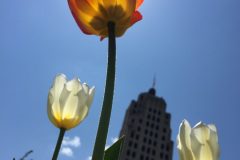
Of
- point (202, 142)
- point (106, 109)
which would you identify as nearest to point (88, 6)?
point (106, 109)

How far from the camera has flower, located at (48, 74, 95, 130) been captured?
0.90 meters

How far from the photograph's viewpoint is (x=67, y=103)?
0.95 metres

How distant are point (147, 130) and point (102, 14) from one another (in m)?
61.3

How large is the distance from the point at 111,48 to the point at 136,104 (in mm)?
62989

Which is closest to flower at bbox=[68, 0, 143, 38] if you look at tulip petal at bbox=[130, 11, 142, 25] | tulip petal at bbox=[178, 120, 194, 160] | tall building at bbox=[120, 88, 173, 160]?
tulip petal at bbox=[130, 11, 142, 25]

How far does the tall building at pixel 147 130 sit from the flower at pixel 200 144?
57160mm

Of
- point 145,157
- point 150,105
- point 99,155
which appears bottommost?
point 99,155

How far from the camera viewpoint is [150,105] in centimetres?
6281

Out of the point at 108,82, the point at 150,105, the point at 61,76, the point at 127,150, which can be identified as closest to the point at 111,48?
the point at 108,82

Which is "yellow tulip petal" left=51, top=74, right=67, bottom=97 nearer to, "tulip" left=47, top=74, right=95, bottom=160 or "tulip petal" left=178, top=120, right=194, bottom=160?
"tulip" left=47, top=74, right=95, bottom=160

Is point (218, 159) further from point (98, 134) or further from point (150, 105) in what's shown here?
point (150, 105)

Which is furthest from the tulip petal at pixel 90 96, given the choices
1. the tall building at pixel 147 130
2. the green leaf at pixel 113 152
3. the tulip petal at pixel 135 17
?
the tall building at pixel 147 130

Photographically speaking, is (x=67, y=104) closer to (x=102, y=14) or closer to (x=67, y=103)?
(x=67, y=103)

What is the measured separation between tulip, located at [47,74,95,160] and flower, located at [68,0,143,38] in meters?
0.24
